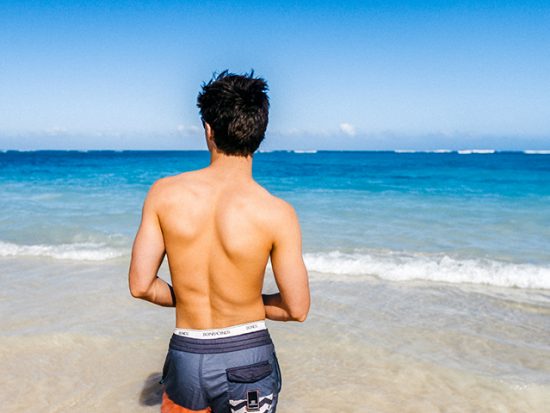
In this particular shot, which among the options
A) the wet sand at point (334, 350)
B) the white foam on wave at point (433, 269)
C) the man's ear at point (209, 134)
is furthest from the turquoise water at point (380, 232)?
the man's ear at point (209, 134)

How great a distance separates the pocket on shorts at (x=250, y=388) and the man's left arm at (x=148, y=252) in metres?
0.53

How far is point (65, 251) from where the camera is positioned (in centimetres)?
1031

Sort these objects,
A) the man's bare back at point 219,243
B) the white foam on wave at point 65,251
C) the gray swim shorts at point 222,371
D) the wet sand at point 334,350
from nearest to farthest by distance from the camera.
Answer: the man's bare back at point 219,243
the gray swim shorts at point 222,371
the wet sand at point 334,350
the white foam on wave at point 65,251

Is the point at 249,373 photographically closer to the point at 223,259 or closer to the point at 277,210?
the point at 223,259

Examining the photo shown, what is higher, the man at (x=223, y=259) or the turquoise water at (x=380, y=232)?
the man at (x=223, y=259)

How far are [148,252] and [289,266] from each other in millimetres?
637

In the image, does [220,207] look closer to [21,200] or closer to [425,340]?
[425,340]

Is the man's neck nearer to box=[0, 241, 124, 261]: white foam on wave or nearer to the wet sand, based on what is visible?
the wet sand

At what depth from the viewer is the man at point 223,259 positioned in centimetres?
215

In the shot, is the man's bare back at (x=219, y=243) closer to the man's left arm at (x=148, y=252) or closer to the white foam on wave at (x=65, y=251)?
the man's left arm at (x=148, y=252)

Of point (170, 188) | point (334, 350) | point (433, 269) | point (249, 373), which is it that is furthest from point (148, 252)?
point (433, 269)

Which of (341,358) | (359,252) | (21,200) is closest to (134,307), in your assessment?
(341,358)

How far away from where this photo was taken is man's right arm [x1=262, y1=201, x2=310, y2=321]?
7.13 feet

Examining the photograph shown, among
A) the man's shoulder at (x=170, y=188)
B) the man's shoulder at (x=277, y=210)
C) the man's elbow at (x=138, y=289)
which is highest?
the man's shoulder at (x=170, y=188)
